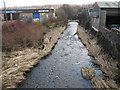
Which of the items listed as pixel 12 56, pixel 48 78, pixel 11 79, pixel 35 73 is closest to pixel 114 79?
pixel 48 78

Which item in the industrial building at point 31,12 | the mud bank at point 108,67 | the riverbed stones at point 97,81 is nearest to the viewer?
the riverbed stones at point 97,81

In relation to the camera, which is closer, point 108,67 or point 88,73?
point 88,73

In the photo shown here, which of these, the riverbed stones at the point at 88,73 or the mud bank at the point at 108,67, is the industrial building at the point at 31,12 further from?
the riverbed stones at the point at 88,73

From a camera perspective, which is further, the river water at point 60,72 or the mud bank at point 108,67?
the river water at point 60,72

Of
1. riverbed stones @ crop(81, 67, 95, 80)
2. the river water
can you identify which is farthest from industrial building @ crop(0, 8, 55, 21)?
riverbed stones @ crop(81, 67, 95, 80)

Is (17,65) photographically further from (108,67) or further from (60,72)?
(108,67)

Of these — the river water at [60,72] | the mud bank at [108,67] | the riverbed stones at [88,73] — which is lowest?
the river water at [60,72]

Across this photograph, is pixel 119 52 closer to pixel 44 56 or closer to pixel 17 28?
pixel 44 56

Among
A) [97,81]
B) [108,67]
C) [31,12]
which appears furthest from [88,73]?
[31,12]

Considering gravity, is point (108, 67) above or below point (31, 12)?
below

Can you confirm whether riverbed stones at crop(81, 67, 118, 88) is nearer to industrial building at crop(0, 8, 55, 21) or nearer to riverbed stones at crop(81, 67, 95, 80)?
riverbed stones at crop(81, 67, 95, 80)

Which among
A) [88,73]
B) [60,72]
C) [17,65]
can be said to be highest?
[17,65]

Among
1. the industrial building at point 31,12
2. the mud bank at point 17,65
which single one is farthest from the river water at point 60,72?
the industrial building at point 31,12

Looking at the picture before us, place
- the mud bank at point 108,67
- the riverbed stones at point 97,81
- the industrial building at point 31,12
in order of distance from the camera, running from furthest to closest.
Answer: the industrial building at point 31,12, the mud bank at point 108,67, the riverbed stones at point 97,81
